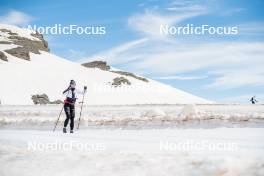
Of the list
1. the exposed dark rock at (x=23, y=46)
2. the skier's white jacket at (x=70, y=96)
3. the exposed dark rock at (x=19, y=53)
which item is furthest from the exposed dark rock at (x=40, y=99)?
the skier's white jacket at (x=70, y=96)

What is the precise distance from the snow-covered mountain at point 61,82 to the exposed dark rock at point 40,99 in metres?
0.78

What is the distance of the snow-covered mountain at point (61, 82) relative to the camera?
7731 cm

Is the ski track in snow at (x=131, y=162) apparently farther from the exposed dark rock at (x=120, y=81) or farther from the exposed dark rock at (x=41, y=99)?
the exposed dark rock at (x=120, y=81)

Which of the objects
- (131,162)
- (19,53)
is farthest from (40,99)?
(131,162)

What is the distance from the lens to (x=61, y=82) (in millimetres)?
86938

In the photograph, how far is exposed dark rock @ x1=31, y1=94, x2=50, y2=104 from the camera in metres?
70.7

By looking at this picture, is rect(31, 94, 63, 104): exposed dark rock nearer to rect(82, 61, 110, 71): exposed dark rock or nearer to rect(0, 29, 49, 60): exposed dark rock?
rect(0, 29, 49, 60): exposed dark rock

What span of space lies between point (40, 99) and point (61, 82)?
15.6 metres

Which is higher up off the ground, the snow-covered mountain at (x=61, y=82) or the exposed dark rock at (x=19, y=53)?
the exposed dark rock at (x=19, y=53)

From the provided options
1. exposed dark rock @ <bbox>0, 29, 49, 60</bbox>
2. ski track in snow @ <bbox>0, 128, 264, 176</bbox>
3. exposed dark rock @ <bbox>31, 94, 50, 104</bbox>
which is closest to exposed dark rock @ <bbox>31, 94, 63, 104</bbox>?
exposed dark rock @ <bbox>31, 94, 50, 104</bbox>

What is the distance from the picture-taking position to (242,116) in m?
19.8

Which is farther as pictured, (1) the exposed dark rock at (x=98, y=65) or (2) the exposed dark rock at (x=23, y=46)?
(1) the exposed dark rock at (x=98, y=65)

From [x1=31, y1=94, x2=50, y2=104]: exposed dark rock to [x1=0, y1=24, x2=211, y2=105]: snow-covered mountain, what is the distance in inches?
30.5

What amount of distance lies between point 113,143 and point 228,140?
9.51ft
